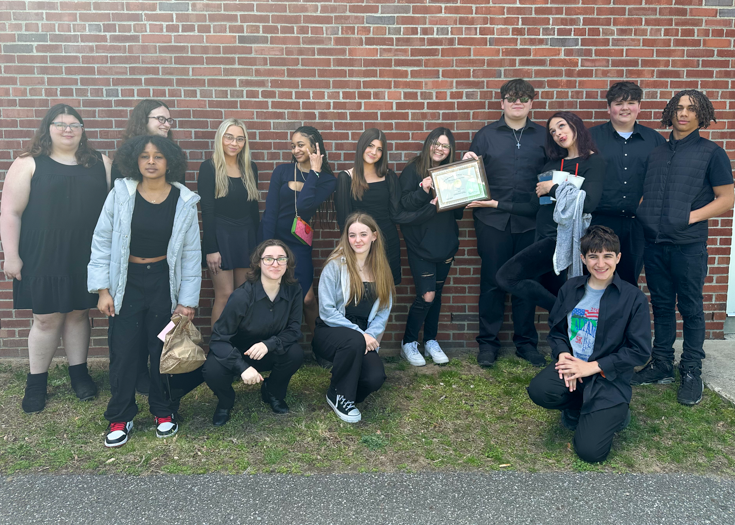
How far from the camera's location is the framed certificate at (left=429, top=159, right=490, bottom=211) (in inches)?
167

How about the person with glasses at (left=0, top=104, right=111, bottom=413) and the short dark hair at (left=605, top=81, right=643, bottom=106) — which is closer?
the person with glasses at (left=0, top=104, right=111, bottom=413)

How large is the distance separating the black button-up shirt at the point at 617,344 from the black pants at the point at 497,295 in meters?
1.21

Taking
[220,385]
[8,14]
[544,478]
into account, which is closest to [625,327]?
[544,478]

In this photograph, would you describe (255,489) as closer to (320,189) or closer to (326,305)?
(326,305)

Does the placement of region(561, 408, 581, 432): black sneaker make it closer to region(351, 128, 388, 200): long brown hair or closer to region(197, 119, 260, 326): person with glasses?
region(351, 128, 388, 200): long brown hair

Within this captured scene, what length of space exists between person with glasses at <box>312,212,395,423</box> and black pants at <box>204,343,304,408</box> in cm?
25

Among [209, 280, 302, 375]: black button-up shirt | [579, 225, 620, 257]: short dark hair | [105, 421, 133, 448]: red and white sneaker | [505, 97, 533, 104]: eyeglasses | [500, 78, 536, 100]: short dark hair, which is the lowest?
[105, 421, 133, 448]: red and white sneaker

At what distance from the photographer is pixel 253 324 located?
3.62 m

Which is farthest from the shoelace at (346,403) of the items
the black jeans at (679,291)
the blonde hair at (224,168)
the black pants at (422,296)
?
the black jeans at (679,291)

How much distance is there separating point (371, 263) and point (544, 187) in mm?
1416

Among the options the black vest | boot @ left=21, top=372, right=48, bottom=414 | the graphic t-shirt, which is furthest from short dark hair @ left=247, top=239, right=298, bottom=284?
the black vest

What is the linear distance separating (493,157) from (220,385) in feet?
9.17

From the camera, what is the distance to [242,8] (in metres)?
4.65

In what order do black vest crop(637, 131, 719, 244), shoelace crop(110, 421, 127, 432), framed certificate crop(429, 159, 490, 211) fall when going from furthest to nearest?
framed certificate crop(429, 159, 490, 211) → black vest crop(637, 131, 719, 244) → shoelace crop(110, 421, 127, 432)
